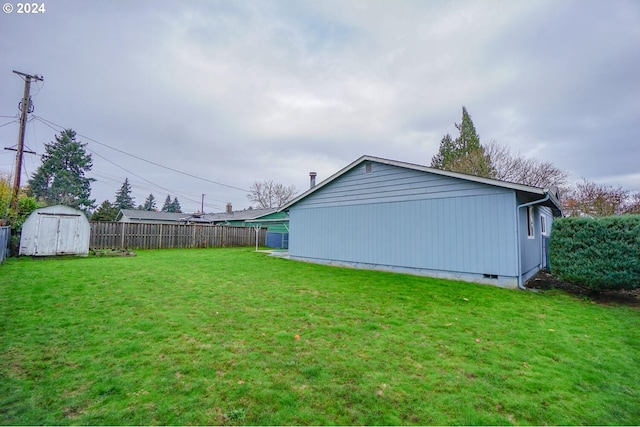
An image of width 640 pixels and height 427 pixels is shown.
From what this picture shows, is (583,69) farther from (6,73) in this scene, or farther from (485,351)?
(6,73)

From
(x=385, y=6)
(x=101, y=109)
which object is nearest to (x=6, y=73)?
(x=101, y=109)

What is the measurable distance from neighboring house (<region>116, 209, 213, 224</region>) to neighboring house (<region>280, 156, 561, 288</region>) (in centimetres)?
2739

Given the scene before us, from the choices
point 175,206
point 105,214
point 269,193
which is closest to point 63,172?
point 105,214

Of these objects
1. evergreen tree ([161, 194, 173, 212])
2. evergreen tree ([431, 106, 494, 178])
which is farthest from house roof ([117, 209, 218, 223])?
evergreen tree ([161, 194, 173, 212])

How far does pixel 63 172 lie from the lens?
113 feet

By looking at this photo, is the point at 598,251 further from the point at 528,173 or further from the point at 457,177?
the point at 528,173

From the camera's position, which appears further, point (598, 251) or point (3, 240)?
point (3, 240)

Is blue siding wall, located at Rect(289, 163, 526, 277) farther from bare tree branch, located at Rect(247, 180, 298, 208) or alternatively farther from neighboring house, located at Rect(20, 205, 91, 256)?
bare tree branch, located at Rect(247, 180, 298, 208)

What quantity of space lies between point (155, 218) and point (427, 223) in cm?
3618

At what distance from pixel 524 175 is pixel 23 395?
2746 cm

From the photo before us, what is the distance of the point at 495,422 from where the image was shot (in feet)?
7.18

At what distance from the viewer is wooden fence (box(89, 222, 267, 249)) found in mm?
17047

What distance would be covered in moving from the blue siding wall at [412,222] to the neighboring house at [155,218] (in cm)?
2716

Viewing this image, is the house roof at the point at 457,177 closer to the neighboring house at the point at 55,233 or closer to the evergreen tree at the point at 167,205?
the neighboring house at the point at 55,233
